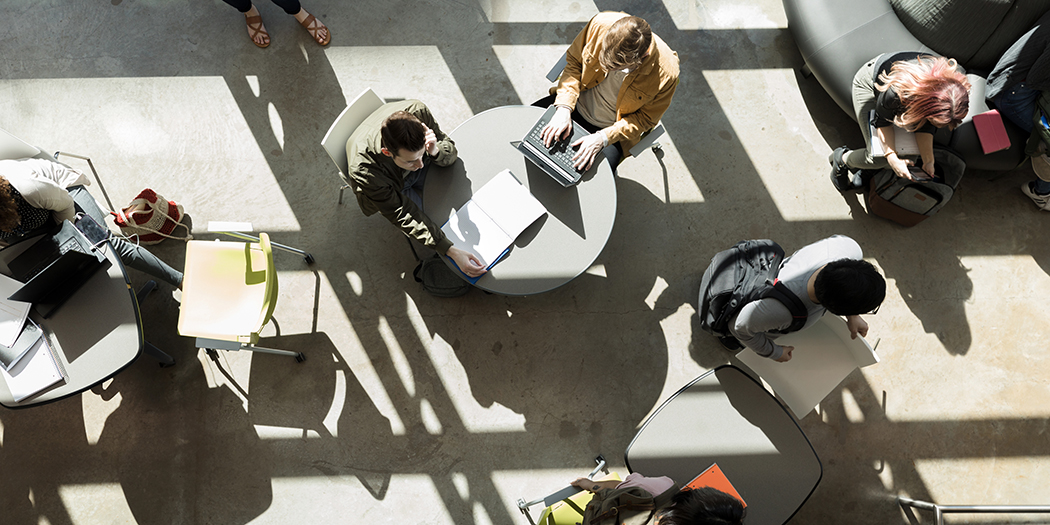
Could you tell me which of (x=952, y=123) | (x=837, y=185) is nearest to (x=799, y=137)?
(x=837, y=185)

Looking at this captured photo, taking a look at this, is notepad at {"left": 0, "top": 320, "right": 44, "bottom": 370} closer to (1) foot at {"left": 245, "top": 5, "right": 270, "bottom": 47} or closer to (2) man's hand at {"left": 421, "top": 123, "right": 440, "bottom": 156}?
(2) man's hand at {"left": 421, "top": 123, "right": 440, "bottom": 156}

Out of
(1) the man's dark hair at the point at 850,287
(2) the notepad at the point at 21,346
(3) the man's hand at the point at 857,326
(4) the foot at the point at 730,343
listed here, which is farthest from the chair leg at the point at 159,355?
(3) the man's hand at the point at 857,326

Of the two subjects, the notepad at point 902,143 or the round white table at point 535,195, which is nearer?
the round white table at point 535,195

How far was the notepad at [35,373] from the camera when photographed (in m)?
2.51

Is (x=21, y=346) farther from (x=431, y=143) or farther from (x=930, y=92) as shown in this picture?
(x=930, y=92)

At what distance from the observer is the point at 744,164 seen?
364cm

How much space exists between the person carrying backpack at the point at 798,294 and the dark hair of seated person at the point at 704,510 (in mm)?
863

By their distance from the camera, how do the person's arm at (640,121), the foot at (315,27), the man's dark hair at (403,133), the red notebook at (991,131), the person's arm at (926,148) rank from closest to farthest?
the man's dark hair at (403,133)
the person's arm at (640,121)
the person's arm at (926,148)
the red notebook at (991,131)
the foot at (315,27)

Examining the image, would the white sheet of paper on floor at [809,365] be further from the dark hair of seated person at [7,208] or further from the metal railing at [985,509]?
the dark hair of seated person at [7,208]

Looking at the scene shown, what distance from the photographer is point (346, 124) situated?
263 cm

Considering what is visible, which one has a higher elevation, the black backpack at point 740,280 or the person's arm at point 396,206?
the person's arm at point 396,206

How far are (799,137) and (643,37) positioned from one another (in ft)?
6.24

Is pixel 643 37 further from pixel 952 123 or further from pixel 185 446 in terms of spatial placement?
pixel 185 446

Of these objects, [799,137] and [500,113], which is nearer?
[500,113]
